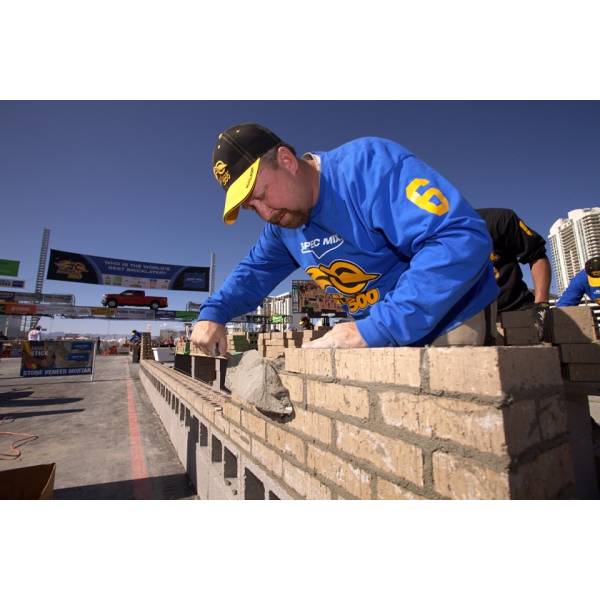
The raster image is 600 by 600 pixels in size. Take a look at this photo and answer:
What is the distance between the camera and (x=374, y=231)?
1.46 m

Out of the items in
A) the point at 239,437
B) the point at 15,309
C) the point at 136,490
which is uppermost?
the point at 15,309

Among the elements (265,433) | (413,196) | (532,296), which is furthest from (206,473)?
(532,296)

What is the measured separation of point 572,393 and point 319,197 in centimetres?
192

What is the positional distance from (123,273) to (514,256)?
4036cm

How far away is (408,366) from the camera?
108 centimetres

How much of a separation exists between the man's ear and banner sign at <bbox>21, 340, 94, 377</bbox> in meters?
14.6

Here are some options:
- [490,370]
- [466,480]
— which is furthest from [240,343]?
[490,370]

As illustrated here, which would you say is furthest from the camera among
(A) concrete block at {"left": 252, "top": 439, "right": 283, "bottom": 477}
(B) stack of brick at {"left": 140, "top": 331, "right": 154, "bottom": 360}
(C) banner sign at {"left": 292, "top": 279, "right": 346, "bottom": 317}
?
(C) banner sign at {"left": 292, "top": 279, "right": 346, "bottom": 317}

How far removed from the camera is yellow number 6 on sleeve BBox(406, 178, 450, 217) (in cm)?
111

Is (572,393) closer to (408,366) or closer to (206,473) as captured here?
(408,366)

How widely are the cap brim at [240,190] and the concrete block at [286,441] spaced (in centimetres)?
127

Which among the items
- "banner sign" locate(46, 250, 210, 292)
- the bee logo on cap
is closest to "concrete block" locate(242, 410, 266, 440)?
the bee logo on cap

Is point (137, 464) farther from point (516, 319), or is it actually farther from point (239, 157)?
point (516, 319)

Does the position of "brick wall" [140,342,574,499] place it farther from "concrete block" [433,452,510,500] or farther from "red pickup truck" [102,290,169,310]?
"red pickup truck" [102,290,169,310]
